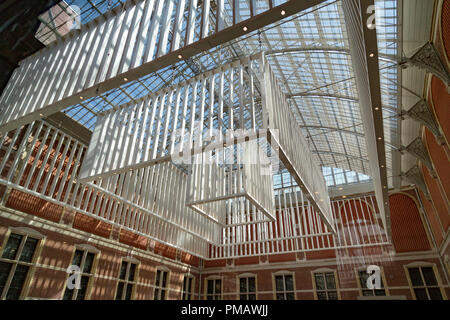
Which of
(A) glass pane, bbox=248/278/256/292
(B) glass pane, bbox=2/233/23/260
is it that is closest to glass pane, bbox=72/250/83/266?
(B) glass pane, bbox=2/233/23/260

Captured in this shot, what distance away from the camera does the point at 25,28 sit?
17.4 feet

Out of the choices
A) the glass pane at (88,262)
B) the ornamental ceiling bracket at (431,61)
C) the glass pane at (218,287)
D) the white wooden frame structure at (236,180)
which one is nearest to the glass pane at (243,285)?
the glass pane at (218,287)

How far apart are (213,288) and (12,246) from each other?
40.4ft

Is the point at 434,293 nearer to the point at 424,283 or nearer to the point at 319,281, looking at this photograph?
the point at 424,283

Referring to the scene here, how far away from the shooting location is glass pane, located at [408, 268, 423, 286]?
1402 cm

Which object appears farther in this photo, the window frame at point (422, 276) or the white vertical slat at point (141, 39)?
the window frame at point (422, 276)

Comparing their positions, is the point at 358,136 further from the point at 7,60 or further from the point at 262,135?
the point at 7,60

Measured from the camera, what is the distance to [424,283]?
45.4ft

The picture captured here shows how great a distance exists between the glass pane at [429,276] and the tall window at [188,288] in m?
12.9

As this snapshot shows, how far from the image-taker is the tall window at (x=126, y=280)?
13203 mm

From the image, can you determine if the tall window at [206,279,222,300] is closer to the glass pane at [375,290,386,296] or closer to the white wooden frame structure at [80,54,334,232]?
the glass pane at [375,290,386,296]

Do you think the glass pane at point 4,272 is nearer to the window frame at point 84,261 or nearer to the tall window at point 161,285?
the window frame at point 84,261

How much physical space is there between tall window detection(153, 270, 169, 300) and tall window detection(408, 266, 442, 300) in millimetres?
13000
